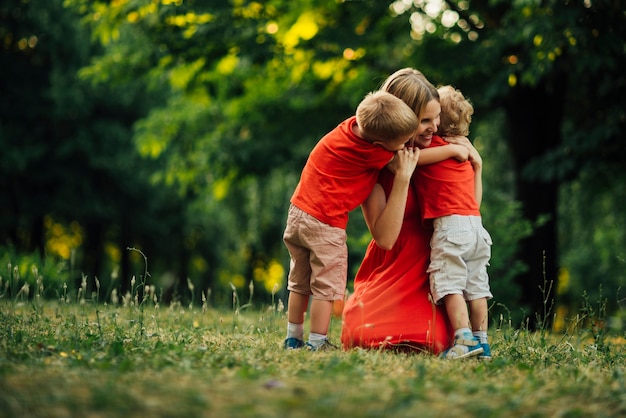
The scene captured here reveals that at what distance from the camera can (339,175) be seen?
4145 mm

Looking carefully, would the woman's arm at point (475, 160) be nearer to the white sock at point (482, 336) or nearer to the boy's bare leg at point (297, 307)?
the white sock at point (482, 336)

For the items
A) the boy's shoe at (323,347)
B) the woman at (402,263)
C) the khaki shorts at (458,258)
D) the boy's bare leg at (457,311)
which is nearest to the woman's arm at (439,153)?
the woman at (402,263)

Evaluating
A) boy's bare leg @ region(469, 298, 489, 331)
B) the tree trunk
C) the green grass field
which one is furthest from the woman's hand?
the tree trunk

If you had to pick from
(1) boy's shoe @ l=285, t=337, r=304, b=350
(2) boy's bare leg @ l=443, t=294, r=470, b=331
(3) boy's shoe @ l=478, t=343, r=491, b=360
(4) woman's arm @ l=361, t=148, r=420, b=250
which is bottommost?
(1) boy's shoe @ l=285, t=337, r=304, b=350

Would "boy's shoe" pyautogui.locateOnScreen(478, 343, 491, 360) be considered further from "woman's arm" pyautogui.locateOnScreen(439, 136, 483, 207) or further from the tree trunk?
the tree trunk

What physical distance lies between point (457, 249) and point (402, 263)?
42 cm

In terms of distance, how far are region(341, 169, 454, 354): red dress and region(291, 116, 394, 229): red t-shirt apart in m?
0.25

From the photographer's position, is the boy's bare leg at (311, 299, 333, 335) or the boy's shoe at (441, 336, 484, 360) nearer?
the boy's shoe at (441, 336, 484, 360)

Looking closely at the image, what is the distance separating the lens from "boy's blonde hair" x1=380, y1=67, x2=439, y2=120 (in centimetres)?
407

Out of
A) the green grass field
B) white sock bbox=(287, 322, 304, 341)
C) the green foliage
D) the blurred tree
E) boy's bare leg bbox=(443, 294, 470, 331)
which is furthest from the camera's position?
the blurred tree

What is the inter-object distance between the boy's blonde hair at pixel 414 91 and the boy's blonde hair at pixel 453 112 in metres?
0.22

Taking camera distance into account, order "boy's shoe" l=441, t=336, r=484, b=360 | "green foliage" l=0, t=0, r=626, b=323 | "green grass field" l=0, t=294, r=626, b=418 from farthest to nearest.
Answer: "green foliage" l=0, t=0, r=626, b=323, "boy's shoe" l=441, t=336, r=484, b=360, "green grass field" l=0, t=294, r=626, b=418

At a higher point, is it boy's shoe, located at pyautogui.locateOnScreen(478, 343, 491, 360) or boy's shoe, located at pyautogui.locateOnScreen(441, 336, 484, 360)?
boy's shoe, located at pyautogui.locateOnScreen(441, 336, 484, 360)

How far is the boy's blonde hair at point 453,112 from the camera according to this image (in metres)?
4.35
